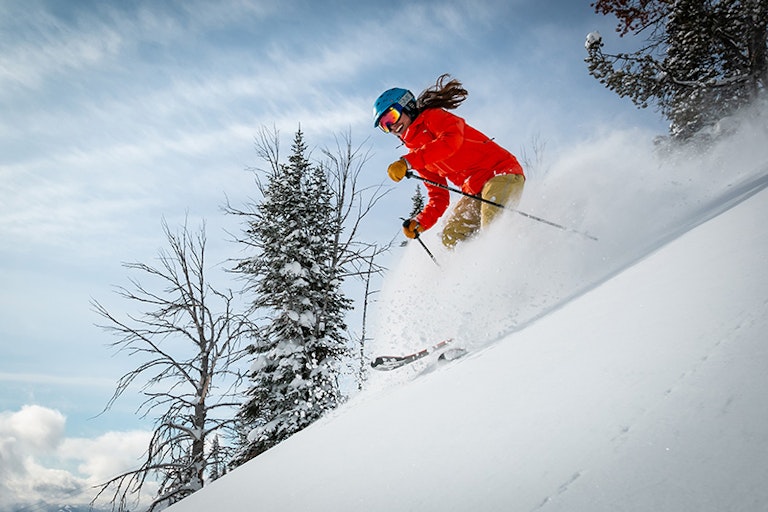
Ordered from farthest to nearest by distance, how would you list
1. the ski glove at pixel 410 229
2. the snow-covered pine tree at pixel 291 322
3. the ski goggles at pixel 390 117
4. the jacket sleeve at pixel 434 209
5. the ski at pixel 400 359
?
1. the snow-covered pine tree at pixel 291 322
2. the jacket sleeve at pixel 434 209
3. the ski glove at pixel 410 229
4. the ski goggles at pixel 390 117
5. the ski at pixel 400 359

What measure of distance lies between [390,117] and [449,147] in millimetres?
1010

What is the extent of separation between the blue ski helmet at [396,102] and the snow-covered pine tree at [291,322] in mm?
6390

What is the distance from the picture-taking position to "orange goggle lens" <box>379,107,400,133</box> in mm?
5340

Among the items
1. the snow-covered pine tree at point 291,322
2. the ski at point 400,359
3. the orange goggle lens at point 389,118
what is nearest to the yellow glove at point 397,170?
the orange goggle lens at point 389,118

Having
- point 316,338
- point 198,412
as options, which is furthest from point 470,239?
point 198,412

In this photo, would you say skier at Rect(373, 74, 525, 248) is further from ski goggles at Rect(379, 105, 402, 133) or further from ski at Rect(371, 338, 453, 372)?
ski at Rect(371, 338, 453, 372)

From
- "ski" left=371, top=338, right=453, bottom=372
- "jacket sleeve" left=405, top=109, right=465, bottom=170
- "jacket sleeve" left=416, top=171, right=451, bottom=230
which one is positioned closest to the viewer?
"ski" left=371, top=338, right=453, bottom=372

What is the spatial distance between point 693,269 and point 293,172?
503 inches

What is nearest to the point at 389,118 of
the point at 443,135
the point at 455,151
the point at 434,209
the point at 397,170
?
the point at 397,170

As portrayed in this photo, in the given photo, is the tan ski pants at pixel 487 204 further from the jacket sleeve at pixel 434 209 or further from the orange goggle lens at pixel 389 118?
the orange goggle lens at pixel 389 118

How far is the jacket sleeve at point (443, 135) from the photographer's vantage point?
16.5ft

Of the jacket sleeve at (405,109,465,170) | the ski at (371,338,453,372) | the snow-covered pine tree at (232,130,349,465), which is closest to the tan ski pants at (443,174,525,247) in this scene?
the jacket sleeve at (405,109,465,170)

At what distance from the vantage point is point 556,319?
2.36m

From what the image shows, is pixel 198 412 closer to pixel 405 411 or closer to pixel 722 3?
pixel 405 411
